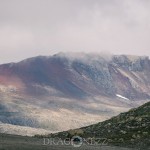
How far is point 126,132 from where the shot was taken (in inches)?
2013

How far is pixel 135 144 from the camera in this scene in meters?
43.9

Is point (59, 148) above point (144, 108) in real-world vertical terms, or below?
below

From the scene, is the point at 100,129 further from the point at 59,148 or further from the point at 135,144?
the point at 59,148

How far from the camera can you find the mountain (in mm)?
45000

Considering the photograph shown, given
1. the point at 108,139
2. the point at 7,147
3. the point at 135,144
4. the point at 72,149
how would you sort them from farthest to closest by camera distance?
the point at 108,139
the point at 135,144
the point at 72,149
the point at 7,147

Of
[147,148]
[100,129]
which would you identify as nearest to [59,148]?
[147,148]

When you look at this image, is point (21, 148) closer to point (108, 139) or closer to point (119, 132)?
point (108, 139)

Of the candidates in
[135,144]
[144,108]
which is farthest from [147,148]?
[144,108]

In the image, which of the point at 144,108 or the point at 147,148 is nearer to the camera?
the point at 147,148

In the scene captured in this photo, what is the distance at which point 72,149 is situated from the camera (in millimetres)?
33250

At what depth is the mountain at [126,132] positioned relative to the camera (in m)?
45.0

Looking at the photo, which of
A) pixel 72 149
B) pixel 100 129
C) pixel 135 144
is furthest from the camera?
pixel 100 129

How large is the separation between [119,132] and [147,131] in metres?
3.34

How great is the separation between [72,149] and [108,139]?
14764 millimetres
